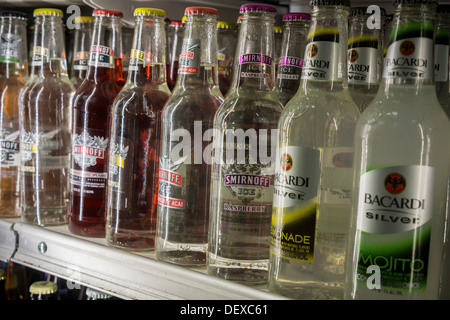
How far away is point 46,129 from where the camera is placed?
127cm

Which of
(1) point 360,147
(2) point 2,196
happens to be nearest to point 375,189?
(1) point 360,147

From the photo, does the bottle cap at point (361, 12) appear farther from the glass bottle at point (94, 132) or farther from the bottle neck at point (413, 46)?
the glass bottle at point (94, 132)

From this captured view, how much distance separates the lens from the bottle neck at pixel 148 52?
3.50ft

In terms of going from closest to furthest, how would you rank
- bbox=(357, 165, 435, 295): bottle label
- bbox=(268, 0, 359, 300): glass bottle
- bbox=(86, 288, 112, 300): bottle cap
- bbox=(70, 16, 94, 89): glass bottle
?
bbox=(357, 165, 435, 295): bottle label → bbox=(268, 0, 359, 300): glass bottle → bbox=(70, 16, 94, 89): glass bottle → bbox=(86, 288, 112, 300): bottle cap

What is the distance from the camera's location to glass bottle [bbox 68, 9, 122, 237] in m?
1.14

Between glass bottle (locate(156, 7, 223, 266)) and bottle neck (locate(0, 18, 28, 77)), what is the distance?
62 centimetres

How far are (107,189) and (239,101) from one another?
1.32ft

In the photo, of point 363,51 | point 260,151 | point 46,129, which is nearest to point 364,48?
point 363,51

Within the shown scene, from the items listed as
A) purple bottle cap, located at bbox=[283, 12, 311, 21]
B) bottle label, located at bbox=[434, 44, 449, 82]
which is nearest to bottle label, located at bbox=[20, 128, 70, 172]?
purple bottle cap, located at bbox=[283, 12, 311, 21]

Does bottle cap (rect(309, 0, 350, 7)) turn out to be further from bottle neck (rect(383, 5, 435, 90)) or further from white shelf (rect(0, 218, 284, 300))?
white shelf (rect(0, 218, 284, 300))

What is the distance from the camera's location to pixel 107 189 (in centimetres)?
114

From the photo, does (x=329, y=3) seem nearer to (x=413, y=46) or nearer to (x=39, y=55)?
(x=413, y=46)

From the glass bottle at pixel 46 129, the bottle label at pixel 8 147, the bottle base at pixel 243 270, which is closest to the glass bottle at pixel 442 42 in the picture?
the bottle base at pixel 243 270

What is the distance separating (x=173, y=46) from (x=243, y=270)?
584mm
